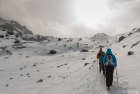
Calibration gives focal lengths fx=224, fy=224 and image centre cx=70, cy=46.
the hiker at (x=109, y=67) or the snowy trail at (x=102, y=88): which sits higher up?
the hiker at (x=109, y=67)

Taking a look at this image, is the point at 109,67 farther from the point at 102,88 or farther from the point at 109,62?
the point at 102,88

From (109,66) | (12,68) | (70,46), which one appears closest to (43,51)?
(70,46)

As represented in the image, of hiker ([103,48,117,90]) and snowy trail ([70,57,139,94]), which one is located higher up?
hiker ([103,48,117,90])

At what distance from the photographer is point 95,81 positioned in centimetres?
1984

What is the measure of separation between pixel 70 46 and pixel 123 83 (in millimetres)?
77249

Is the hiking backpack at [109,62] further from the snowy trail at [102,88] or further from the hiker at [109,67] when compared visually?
the snowy trail at [102,88]

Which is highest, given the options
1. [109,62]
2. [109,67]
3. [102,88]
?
[109,62]

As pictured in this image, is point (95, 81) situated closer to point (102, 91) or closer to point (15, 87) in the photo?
point (102, 91)

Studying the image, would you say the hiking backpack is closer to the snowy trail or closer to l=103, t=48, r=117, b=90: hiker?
l=103, t=48, r=117, b=90: hiker

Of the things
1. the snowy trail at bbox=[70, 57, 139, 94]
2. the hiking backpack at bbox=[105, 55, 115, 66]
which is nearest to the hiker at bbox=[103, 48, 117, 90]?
the hiking backpack at bbox=[105, 55, 115, 66]

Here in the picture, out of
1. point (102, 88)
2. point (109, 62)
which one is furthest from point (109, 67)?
Answer: point (102, 88)

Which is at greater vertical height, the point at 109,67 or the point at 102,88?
the point at 109,67

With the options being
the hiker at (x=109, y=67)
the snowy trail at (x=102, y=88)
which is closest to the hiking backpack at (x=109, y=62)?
the hiker at (x=109, y=67)

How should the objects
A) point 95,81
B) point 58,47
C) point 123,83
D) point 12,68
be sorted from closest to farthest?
point 123,83, point 95,81, point 12,68, point 58,47
